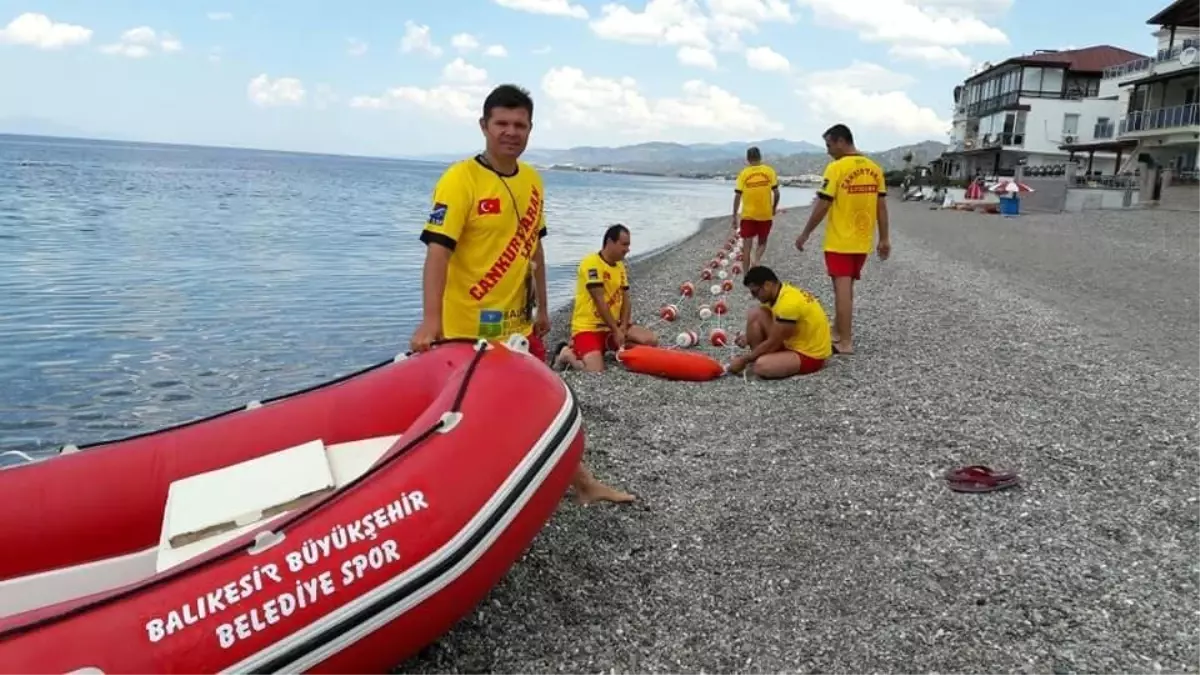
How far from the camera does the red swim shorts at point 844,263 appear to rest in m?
6.29

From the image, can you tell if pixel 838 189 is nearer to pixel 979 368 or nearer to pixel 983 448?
pixel 979 368

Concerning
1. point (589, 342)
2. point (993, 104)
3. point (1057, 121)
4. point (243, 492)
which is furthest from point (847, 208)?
point (993, 104)

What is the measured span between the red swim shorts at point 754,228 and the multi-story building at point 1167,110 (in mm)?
20015

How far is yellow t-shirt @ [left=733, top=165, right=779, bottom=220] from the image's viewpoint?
32.7 feet

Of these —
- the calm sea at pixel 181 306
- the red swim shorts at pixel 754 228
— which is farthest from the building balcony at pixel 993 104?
the red swim shorts at pixel 754 228

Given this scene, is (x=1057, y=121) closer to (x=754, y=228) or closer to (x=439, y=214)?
(x=754, y=228)

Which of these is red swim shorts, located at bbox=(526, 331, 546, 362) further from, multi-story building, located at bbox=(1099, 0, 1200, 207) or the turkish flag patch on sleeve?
multi-story building, located at bbox=(1099, 0, 1200, 207)

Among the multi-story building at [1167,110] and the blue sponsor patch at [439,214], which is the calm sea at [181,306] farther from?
the multi-story building at [1167,110]

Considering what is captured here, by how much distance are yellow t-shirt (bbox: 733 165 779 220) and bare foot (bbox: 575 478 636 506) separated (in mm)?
6735

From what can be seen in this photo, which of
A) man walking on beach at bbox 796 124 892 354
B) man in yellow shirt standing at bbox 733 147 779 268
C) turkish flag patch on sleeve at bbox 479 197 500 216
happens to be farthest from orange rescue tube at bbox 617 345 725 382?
man in yellow shirt standing at bbox 733 147 779 268

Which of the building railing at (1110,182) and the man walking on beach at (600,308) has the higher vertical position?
the building railing at (1110,182)

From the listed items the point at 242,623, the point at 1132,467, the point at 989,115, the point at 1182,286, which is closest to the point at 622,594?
the point at 242,623

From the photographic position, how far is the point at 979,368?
19.7 ft

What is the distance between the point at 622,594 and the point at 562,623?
0.88 feet
